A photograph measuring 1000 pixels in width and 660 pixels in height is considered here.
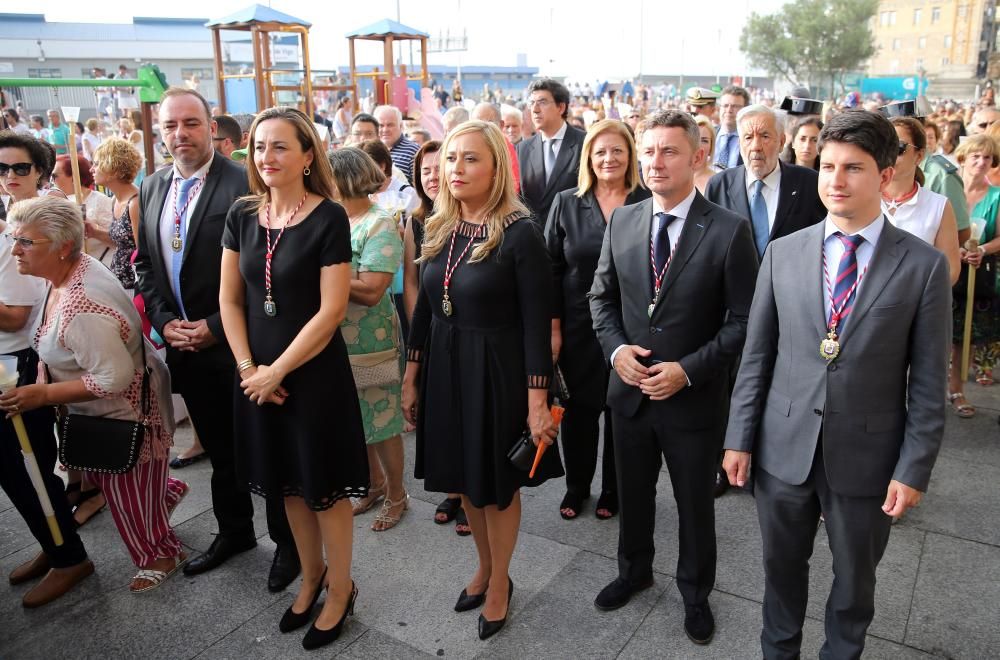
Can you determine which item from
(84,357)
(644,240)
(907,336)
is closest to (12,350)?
(84,357)

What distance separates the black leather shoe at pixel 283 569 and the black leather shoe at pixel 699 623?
5.94ft

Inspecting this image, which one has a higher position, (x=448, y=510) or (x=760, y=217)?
(x=760, y=217)

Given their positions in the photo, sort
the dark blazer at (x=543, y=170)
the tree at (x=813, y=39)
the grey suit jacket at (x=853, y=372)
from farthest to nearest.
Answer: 1. the tree at (x=813, y=39)
2. the dark blazer at (x=543, y=170)
3. the grey suit jacket at (x=853, y=372)

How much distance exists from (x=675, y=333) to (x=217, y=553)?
97.7 inches

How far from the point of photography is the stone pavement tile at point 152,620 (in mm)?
3061

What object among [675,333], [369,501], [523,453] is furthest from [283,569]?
[675,333]

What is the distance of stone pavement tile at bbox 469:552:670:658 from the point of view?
292 centimetres

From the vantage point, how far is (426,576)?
137 inches

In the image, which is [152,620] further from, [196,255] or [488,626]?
[196,255]

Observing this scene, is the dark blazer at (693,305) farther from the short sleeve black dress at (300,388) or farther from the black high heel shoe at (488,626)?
the short sleeve black dress at (300,388)

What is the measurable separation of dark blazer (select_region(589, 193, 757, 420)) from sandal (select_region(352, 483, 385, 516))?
1.82 m

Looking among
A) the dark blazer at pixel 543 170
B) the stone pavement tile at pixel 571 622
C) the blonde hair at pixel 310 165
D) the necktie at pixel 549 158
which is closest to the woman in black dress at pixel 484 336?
the stone pavement tile at pixel 571 622

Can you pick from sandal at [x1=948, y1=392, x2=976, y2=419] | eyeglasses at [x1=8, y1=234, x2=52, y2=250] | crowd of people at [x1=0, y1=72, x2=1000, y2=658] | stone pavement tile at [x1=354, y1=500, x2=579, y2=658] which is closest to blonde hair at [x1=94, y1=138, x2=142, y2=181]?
crowd of people at [x1=0, y1=72, x2=1000, y2=658]

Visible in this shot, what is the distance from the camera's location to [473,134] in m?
2.75
